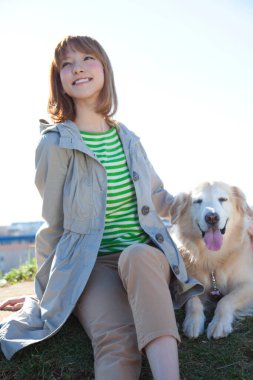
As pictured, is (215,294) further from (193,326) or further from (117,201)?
(117,201)

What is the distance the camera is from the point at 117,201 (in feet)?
9.55

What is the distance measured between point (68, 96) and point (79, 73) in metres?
0.23

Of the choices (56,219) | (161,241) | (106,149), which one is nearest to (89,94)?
(106,149)

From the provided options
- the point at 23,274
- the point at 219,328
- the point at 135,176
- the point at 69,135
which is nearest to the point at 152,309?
the point at 219,328

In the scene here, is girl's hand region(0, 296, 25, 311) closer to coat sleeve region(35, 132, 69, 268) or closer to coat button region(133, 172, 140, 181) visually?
coat sleeve region(35, 132, 69, 268)

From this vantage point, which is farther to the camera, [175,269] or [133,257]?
[175,269]

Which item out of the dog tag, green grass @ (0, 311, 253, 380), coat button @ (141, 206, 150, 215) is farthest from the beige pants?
the dog tag

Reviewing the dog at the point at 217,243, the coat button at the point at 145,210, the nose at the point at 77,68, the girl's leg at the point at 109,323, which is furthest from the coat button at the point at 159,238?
the nose at the point at 77,68

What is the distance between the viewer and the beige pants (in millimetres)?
2188

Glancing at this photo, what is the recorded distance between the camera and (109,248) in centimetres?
286

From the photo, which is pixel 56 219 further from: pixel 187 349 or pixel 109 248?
pixel 187 349

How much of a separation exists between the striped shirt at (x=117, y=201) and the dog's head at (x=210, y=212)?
68cm

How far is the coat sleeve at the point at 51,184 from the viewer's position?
280 cm

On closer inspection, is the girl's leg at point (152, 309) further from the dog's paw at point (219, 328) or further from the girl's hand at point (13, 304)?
the girl's hand at point (13, 304)
